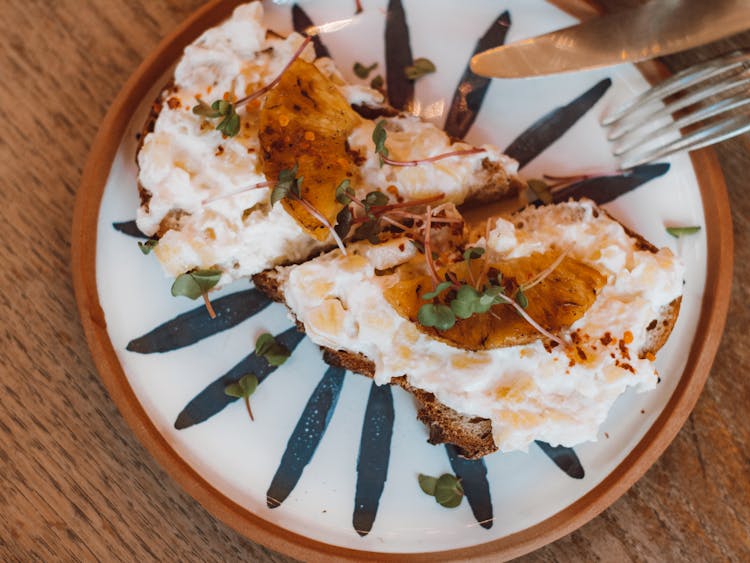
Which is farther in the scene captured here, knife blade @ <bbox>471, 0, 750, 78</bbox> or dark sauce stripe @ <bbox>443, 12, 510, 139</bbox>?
dark sauce stripe @ <bbox>443, 12, 510, 139</bbox>

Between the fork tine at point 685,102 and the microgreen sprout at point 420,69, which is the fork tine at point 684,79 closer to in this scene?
the fork tine at point 685,102

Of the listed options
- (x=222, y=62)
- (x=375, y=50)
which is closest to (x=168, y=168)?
(x=222, y=62)

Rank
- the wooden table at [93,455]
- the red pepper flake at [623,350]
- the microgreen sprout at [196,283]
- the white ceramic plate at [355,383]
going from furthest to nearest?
the wooden table at [93,455] < the white ceramic plate at [355,383] < the microgreen sprout at [196,283] < the red pepper flake at [623,350]

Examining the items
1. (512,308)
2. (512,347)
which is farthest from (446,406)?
(512,308)

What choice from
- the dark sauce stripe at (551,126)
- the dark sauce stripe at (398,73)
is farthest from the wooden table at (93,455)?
the dark sauce stripe at (398,73)

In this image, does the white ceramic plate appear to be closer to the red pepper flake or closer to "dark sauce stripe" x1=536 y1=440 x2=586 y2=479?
"dark sauce stripe" x1=536 y1=440 x2=586 y2=479

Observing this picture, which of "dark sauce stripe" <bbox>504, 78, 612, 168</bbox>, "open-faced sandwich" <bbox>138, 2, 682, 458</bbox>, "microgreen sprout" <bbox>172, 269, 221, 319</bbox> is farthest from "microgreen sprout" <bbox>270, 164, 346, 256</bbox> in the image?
"dark sauce stripe" <bbox>504, 78, 612, 168</bbox>

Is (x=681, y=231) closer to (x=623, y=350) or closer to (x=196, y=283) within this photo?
(x=623, y=350)

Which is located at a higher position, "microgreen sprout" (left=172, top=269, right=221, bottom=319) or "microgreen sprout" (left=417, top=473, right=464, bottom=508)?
"microgreen sprout" (left=172, top=269, right=221, bottom=319)
